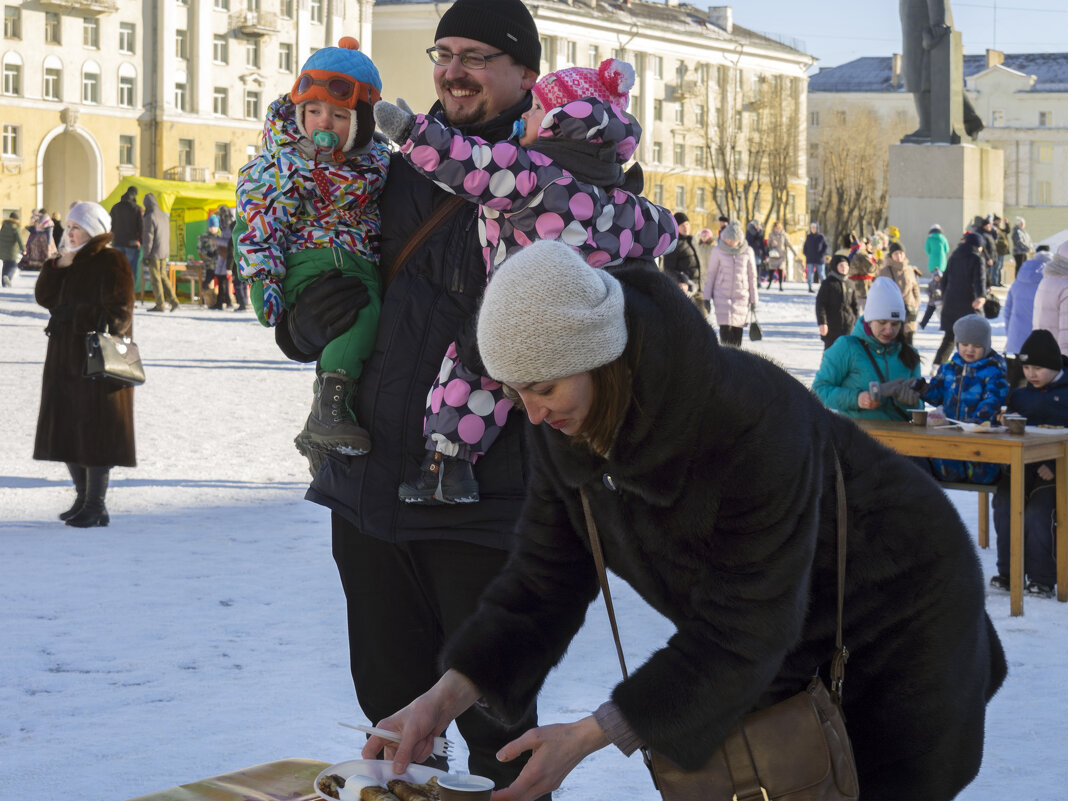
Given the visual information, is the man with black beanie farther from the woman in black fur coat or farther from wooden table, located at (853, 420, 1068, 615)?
wooden table, located at (853, 420, 1068, 615)

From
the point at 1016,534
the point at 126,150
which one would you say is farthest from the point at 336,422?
the point at 126,150

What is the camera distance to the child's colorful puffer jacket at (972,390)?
6.83 meters

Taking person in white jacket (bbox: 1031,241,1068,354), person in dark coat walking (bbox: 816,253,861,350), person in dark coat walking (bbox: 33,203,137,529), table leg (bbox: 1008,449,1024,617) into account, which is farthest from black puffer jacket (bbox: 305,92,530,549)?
person in dark coat walking (bbox: 816,253,861,350)

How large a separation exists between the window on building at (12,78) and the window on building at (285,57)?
10.9m

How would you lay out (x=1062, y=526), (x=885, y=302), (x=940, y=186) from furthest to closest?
(x=940, y=186) → (x=885, y=302) → (x=1062, y=526)

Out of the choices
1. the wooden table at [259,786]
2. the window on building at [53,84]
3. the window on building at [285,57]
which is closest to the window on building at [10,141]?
the window on building at [53,84]

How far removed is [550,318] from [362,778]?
28.5 inches

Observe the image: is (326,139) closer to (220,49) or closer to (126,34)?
(126,34)

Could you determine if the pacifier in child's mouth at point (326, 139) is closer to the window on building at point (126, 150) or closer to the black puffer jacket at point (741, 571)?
the black puffer jacket at point (741, 571)

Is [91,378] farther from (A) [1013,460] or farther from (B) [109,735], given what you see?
(A) [1013,460]

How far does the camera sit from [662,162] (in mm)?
71000

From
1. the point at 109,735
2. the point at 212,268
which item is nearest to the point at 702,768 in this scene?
the point at 109,735

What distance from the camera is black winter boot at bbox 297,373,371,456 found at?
282cm

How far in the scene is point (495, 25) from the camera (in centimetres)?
278
